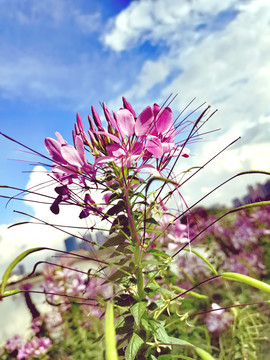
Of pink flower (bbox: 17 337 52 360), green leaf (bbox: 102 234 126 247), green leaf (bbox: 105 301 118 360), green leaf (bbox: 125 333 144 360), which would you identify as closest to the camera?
green leaf (bbox: 105 301 118 360)

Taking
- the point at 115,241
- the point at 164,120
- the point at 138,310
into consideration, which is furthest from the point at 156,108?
the point at 138,310

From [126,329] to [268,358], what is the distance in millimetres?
1916

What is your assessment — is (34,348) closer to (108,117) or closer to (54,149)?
(54,149)

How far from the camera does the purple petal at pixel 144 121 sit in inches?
41.0

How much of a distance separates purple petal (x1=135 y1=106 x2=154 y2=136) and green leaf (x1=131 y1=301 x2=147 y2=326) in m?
0.60

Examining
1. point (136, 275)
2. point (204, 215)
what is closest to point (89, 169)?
point (136, 275)

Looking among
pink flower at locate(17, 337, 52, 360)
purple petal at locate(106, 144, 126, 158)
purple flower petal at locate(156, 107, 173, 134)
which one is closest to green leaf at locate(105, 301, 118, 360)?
purple petal at locate(106, 144, 126, 158)

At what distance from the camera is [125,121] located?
1073 mm

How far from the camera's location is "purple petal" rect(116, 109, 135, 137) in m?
1.06

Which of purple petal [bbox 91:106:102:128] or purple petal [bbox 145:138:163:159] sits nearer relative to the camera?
→ purple petal [bbox 145:138:163:159]

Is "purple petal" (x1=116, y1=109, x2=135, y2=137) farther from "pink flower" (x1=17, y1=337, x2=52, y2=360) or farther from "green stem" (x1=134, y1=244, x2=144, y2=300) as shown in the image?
"pink flower" (x1=17, y1=337, x2=52, y2=360)

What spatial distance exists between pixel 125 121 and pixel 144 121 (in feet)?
0.23

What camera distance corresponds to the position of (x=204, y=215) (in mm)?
3826

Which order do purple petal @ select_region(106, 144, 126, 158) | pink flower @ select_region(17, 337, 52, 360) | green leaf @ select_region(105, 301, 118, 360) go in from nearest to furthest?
green leaf @ select_region(105, 301, 118, 360) < purple petal @ select_region(106, 144, 126, 158) < pink flower @ select_region(17, 337, 52, 360)
